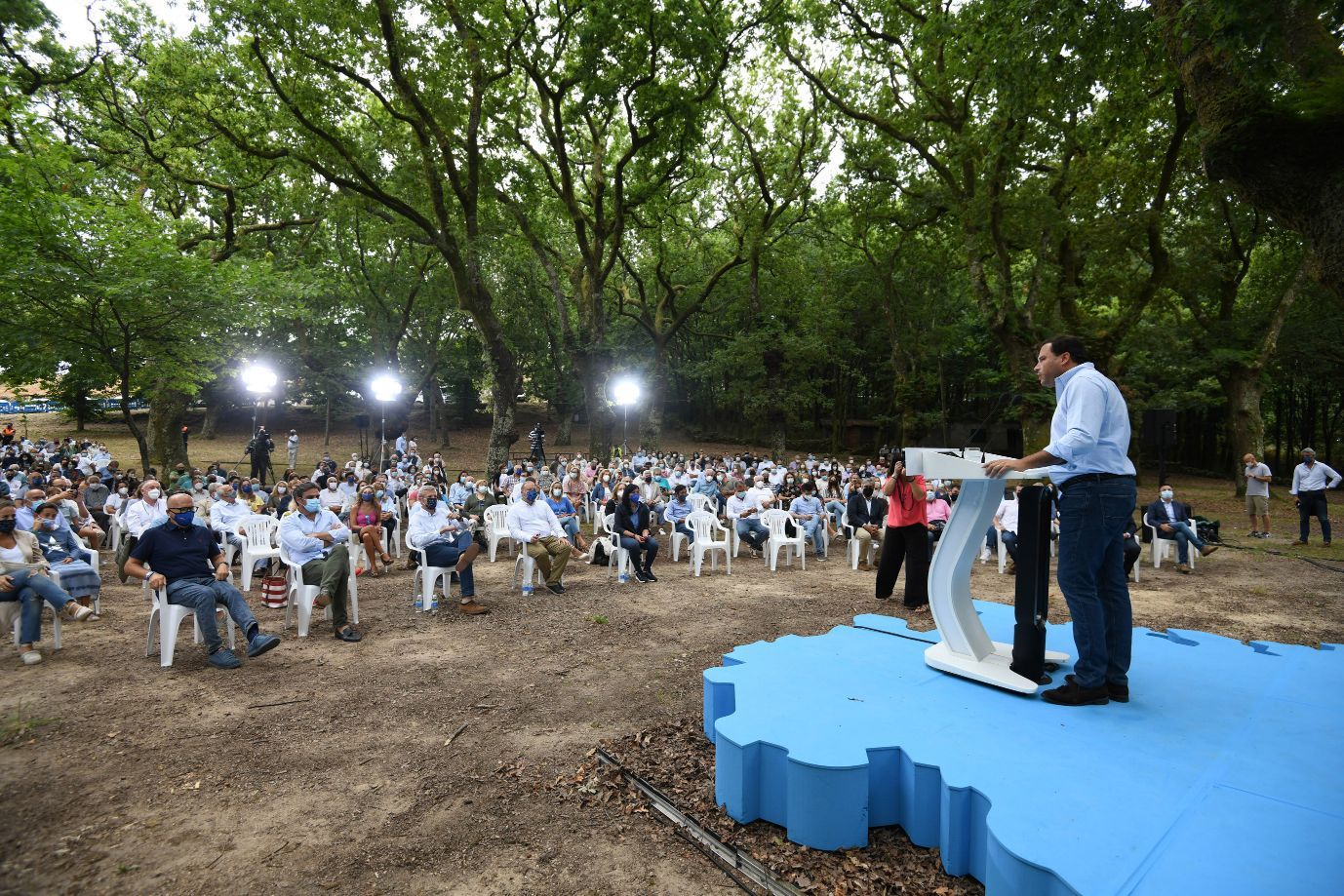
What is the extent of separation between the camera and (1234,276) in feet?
54.9

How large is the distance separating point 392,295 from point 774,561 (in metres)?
20.2

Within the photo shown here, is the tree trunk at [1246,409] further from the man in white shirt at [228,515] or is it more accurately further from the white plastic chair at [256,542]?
the man in white shirt at [228,515]

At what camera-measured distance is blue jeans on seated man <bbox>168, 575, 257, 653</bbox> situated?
4.55 metres

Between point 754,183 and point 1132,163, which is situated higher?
point 754,183

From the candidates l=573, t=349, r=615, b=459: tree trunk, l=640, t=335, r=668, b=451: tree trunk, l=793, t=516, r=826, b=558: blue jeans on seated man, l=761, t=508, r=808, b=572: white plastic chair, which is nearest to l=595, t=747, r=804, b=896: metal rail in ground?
l=761, t=508, r=808, b=572: white plastic chair

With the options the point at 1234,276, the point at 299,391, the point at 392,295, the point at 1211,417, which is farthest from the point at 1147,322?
the point at 299,391

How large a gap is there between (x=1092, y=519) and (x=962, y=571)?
2.33 feet

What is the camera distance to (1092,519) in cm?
280

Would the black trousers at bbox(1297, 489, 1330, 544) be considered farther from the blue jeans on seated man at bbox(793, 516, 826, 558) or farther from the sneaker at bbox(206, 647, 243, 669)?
the sneaker at bbox(206, 647, 243, 669)

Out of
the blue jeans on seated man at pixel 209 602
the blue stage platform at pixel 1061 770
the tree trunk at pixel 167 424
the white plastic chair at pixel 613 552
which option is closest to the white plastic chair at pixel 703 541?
the white plastic chair at pixel 613 552

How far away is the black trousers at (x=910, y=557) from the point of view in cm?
577

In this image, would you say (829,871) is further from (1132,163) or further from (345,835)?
(1132,163)

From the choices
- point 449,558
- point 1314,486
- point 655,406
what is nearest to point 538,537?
point 449,558

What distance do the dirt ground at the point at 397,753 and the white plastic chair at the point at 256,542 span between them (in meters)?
0.94
